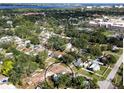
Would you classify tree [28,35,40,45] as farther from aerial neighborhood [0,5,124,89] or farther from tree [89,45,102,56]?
tree [89,45,102,56]

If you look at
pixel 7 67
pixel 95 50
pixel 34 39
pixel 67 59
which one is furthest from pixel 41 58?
pixel 95 50

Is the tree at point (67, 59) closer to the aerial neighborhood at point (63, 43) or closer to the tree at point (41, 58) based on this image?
the aerial neighborhood at point (63, 43)

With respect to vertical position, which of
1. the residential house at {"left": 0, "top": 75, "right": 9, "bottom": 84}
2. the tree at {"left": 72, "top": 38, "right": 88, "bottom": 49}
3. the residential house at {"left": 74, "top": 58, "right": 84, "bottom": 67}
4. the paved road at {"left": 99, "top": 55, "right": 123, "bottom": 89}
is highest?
the tree at {"left": 72, "top": 38, "right": 88, "bottom": 49}

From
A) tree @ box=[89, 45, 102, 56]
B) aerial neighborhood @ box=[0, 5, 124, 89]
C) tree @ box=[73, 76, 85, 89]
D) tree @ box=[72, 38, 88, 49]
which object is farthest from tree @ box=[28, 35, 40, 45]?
tree @ box=[73, 76, 85, 89]

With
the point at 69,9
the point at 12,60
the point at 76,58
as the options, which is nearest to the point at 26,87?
the point at 12,60

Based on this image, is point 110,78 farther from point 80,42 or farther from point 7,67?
point 7,67

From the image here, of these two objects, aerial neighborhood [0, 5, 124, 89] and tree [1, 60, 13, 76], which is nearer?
tree [1, 60, 13, 76]

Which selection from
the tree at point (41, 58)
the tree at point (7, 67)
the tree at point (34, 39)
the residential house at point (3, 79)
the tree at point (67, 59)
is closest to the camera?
the residential house at point (3, 79)

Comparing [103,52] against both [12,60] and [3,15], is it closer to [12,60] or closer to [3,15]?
[12,60]

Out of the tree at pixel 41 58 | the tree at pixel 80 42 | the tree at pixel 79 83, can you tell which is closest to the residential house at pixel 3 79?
the tree at pixel 41 58
